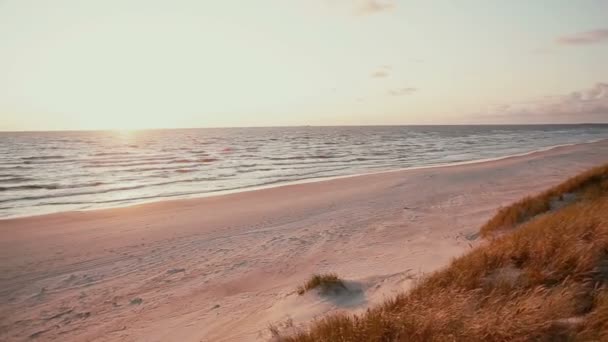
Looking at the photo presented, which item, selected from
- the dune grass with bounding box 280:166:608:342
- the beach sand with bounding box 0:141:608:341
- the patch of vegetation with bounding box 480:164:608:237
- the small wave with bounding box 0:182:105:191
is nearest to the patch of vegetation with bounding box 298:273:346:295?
the beach sand with bounding box 0:141:608:341

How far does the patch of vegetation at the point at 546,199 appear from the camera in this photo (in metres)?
9.02

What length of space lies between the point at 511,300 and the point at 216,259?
733 centimetres

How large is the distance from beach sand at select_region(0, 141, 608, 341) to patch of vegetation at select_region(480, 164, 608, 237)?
32.4 inches

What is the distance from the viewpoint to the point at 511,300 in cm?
384

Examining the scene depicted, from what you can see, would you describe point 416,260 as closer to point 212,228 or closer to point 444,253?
point 444,253

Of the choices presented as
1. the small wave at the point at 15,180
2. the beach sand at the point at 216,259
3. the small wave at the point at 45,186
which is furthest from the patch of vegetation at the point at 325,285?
the small wave at the point at 15,180

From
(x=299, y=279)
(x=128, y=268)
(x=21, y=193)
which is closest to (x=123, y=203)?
(x=21, y=193)

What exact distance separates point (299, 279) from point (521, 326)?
16.7 ft

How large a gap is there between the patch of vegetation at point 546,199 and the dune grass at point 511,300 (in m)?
3.25

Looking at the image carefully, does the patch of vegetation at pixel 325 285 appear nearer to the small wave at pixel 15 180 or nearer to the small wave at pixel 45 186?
the small wave at pixel 45 186

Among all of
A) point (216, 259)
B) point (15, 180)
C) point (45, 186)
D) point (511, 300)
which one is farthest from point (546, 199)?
point (15, 180)

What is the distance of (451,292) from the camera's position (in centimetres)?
399

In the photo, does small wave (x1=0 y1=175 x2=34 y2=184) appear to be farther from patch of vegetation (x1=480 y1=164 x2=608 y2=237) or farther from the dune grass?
patch of vegetation (x1=480 y1=164 x2=608 y2=237)

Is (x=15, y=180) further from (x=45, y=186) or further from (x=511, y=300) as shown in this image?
(x=511, y=300)
